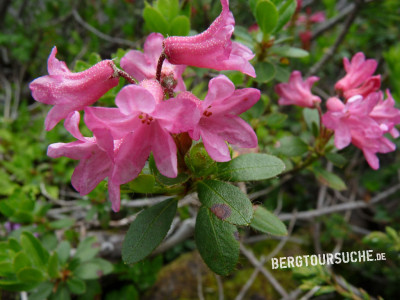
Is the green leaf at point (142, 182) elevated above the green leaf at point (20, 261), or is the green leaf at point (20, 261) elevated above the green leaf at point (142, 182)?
the green leaf at point (142, 182)

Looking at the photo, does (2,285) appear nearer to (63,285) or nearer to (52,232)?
(63,285)

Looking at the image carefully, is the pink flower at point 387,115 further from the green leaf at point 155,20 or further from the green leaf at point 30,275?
the green leaf at point 30,275

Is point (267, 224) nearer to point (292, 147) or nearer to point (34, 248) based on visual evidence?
point (292, 147)

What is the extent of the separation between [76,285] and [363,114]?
4.58ft

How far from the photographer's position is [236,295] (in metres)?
2.09

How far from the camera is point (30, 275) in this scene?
46.4 inches

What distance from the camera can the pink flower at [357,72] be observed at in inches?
46.9

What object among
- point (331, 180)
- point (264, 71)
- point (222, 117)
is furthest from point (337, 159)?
point (222, 117)

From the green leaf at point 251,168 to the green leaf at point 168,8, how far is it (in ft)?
2.47

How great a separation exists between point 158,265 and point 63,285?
26.6 inches

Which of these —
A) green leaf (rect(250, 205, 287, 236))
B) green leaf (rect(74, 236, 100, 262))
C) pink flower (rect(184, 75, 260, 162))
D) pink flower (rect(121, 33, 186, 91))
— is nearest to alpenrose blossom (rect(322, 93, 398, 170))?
green leaf (rect(250, 205, 287, 236))

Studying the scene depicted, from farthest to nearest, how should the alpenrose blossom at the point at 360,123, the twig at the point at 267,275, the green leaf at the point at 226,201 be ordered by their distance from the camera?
1. the twig at the point at 267,275
2. the alpenrose blossom at the point at 360,123
3. the green leaf at the point at 226,201

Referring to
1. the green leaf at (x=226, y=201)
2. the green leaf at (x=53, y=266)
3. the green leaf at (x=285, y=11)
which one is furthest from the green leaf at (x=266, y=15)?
the green leaf at (x=53, y=266)

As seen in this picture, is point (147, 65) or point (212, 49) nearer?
point (212, 49)
